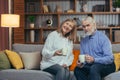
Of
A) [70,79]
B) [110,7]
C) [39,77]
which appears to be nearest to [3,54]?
[39,77]

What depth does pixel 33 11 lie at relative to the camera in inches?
277

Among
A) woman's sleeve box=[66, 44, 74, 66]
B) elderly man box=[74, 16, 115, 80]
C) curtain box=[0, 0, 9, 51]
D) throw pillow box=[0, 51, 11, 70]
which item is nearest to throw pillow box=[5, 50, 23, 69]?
throw pillow box=[0, 51, 11, 70]

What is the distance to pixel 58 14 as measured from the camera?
6949 mm

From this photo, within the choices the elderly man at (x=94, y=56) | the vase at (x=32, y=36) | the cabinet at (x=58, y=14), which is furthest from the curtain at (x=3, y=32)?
the elderly man at (x=94, y=56)

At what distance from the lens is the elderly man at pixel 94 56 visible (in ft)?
11.5

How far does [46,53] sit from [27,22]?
3333 millimetres

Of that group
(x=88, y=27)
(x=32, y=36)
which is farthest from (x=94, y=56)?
(x=32, y=36)

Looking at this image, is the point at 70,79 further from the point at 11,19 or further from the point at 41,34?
the point at 41,34

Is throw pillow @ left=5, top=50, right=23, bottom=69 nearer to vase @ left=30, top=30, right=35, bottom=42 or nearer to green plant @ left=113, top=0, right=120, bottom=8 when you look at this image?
vase @ left=30, top=30, right=35, bottom=42

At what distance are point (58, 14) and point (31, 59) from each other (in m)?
2.78

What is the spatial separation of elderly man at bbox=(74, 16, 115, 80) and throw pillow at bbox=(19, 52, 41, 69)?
2.70 feet

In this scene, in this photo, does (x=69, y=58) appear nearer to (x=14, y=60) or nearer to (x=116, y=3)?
(x=14, y=60)

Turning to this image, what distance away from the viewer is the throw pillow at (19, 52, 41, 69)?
169 inches

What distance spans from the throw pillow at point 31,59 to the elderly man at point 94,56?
2.70 feet
